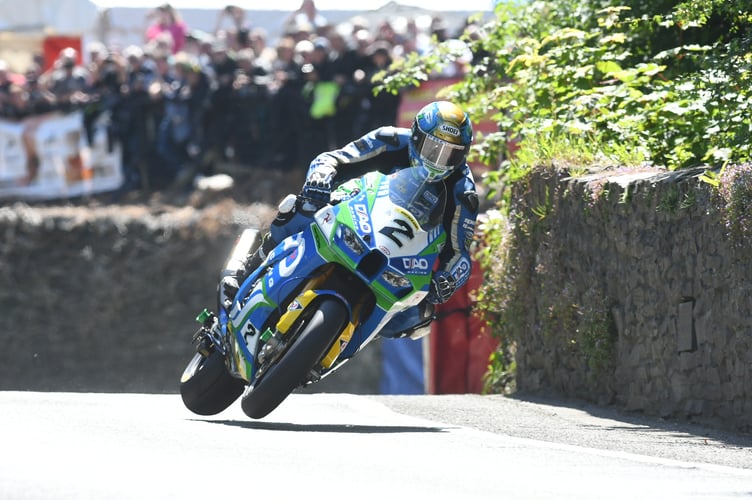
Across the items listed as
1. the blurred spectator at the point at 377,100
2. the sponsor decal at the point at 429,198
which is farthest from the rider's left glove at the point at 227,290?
the blurred spectator at the point at 377,100

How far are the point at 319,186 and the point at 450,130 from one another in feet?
2.61

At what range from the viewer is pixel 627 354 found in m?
9.97

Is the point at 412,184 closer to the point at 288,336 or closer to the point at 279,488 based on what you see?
the point at 288,336

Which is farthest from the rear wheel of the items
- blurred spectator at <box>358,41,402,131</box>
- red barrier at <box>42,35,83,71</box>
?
red barrier at <box>42,35,83,71</box>

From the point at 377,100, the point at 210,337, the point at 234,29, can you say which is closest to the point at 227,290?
the point at 210,337

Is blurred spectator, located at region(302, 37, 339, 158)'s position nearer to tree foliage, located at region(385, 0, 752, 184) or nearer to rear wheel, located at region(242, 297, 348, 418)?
tree foliage, located at region(385, 0, 752, 184)

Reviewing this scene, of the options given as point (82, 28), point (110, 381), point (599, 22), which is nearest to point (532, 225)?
point (599, 22)

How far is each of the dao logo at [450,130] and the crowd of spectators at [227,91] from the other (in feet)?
24.7

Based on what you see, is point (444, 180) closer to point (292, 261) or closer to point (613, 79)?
point (292, 261)

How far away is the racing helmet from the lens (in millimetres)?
8445

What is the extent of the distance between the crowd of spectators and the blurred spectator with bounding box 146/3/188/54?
0.06 ft

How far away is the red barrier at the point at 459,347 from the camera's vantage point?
1355 cm

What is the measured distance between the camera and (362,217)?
8430 mm

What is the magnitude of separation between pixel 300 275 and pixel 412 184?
0.77 meters
